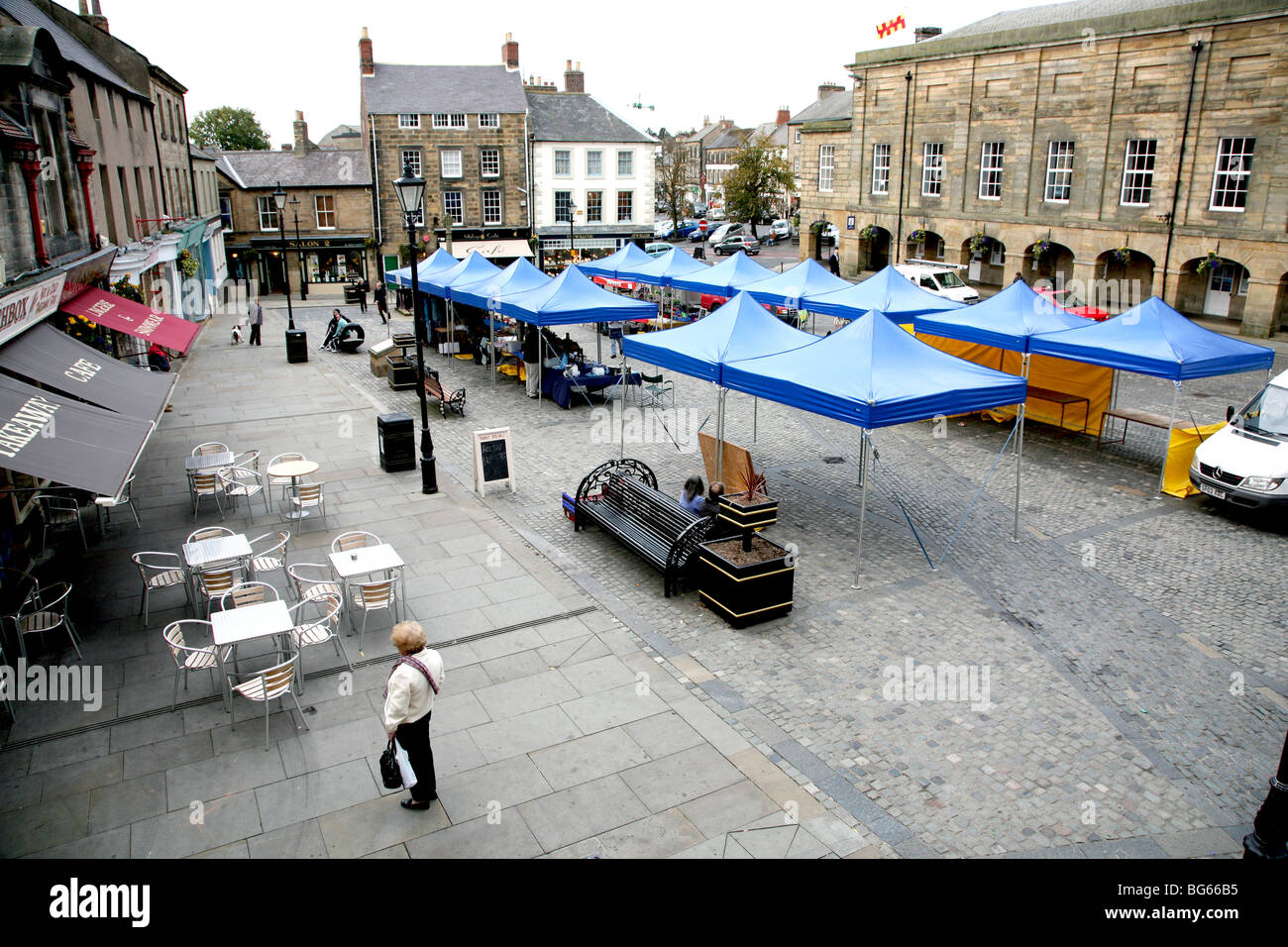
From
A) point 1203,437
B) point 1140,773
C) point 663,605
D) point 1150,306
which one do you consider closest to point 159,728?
point 663,605

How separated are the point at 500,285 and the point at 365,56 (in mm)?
32547

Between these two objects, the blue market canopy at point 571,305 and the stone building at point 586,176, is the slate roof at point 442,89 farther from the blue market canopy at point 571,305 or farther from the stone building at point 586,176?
the blue market canopy at point 571,305

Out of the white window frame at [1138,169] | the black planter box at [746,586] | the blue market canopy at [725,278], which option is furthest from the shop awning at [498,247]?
the black planter box at [746,586]

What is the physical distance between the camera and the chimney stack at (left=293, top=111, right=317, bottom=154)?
48406 mm

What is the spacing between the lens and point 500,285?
21219 millimetres

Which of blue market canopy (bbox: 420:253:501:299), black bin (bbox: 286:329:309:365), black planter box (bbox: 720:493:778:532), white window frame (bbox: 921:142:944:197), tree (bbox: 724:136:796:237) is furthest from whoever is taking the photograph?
tree (bbox: 724:136:796:237)

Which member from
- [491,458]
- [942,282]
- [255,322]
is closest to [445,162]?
[255,322]

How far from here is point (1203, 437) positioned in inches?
539

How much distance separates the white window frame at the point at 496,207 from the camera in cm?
→ 4816

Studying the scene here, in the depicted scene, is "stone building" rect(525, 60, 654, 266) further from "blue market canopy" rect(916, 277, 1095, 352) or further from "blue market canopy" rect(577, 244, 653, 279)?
"blue market canopy" rect(916, 277, 1095, 352)

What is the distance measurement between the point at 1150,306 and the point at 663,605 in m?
11.0

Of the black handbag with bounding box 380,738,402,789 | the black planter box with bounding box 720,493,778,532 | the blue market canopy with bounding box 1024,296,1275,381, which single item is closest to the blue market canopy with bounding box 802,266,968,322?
the blue market canopy with bounding box 1024,296,1275,381

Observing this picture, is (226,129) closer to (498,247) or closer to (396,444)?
(498,247)

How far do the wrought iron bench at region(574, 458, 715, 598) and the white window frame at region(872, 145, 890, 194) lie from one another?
3285 cm
